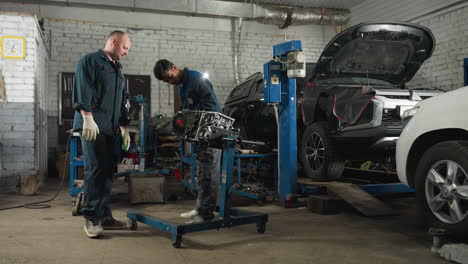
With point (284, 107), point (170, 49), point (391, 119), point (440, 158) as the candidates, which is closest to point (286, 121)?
point (284, 107)

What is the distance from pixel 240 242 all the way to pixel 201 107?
3.88 ft

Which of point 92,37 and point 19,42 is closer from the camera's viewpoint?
point 19,42

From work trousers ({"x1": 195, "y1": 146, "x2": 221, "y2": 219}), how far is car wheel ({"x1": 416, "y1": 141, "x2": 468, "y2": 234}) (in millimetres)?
1520

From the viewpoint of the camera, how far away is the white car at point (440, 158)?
2.50 m

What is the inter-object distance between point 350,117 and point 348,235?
1.43m

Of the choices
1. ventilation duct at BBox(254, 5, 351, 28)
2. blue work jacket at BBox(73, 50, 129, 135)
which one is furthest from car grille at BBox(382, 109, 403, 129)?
ventilation duct at BBox(254, 5, 351, 28)

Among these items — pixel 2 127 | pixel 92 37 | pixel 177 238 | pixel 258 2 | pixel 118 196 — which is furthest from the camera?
pixel 258 2

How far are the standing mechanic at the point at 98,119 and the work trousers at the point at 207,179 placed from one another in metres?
0.74

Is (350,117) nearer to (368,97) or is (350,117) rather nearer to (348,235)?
(368,97)

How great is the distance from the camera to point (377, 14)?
9539mm

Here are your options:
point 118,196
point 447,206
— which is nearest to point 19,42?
point 118,196

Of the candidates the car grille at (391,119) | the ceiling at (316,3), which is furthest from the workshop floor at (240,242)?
the ceiling at (316,3)

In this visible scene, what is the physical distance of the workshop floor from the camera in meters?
2.47

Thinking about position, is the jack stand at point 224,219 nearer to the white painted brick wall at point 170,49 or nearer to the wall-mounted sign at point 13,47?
the wall-mounted sign at point 13,47
